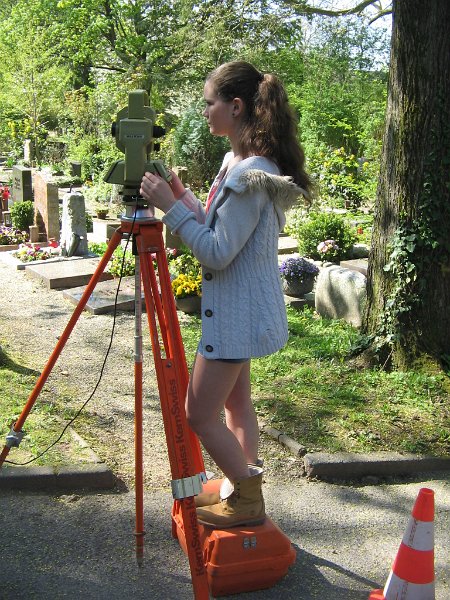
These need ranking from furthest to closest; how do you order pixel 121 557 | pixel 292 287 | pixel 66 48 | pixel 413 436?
pixel 66 48 → pixel 292 287 → pixel 413 436 → pixel 121 557

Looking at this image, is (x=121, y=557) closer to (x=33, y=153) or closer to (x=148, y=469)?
(x=148, y=469)

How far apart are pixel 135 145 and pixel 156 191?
0.19 metres

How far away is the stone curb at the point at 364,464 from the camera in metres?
3.95

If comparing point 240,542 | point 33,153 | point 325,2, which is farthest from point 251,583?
point 33,153

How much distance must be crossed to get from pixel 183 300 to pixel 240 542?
464 cm

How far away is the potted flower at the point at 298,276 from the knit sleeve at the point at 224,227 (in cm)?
537

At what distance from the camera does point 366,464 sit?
3969 millimetres

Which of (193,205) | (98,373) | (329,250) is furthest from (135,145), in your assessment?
(329,250)

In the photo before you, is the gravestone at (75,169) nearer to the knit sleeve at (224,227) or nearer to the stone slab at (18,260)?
the stone slab at (18,260)

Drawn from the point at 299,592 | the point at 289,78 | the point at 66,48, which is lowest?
the point at 299,592

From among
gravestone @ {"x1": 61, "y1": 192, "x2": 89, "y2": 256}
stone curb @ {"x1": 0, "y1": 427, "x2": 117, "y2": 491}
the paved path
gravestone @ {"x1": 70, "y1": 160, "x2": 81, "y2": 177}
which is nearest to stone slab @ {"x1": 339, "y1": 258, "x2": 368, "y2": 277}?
gravestone @ {"x1": 61, "y1": 192, "x2": 89, "y2": 256}

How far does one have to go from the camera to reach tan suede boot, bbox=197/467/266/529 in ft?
9.47

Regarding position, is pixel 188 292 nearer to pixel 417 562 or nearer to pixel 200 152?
pixel 417 562

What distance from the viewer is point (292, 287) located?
26.4 feet
